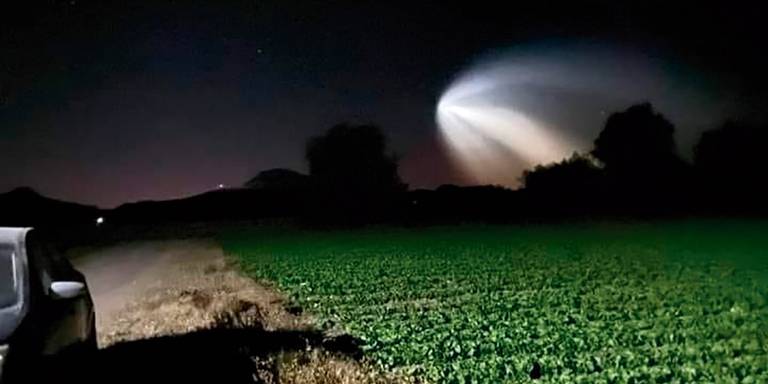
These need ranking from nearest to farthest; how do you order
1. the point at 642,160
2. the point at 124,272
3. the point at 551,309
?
the point at 551,309
the point at 124,272
the point at 642,160

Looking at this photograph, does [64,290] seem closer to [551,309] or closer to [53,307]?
[53,307]

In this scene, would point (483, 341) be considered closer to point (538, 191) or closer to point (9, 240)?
point (9, 240)

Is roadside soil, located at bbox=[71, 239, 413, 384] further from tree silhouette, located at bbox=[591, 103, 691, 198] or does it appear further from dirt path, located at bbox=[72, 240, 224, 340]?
tree silhouette, located at bbox=[591, 103, 691, 198]

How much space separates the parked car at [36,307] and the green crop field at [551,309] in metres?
3.25

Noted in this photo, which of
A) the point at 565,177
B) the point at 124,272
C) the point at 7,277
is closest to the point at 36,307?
the point at 7,277

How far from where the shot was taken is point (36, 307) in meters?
7.00

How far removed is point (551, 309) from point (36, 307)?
10476mm

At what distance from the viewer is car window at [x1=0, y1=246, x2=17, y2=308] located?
23.0 feet

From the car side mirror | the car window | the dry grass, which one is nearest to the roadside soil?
the dry grass

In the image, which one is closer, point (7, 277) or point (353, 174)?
point (7, 277)

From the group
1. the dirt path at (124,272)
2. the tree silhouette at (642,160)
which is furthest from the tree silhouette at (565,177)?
the dirt path at (124,272)

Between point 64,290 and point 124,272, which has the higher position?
point 64,290

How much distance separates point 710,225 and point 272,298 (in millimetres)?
41692

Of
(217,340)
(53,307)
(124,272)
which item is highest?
(53,307)
